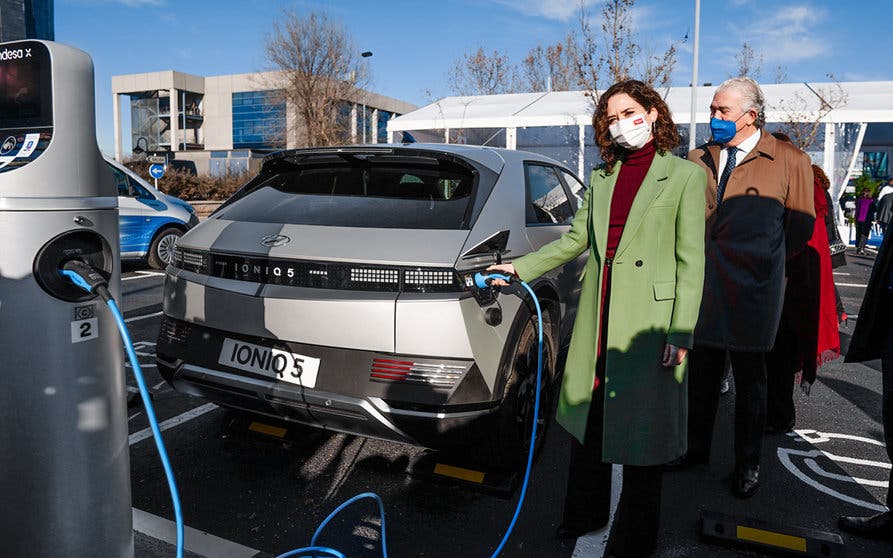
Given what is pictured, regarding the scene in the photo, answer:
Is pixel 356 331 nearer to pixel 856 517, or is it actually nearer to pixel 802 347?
pixel 856 517

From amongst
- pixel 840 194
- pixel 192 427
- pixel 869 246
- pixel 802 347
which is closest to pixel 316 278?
pixel 192 427

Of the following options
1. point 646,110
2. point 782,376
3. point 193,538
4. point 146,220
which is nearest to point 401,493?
point 193,538

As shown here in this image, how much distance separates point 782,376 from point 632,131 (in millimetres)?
2327

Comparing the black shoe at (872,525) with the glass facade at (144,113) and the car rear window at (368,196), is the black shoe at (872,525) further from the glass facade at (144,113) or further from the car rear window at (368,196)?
the glass facade at (144,113)

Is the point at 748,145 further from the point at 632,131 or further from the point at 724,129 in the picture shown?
the point at 632,131

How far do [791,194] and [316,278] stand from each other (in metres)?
2.29

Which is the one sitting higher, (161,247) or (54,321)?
(54,321)

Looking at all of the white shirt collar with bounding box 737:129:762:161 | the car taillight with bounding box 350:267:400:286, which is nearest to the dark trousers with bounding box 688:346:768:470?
the white shirt collar with bounding box 737:129:762:161

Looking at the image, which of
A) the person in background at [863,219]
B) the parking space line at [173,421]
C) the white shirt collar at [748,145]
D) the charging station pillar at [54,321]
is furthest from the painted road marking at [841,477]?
the person in background at [863,219]

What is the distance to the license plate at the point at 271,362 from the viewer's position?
280 centimetres

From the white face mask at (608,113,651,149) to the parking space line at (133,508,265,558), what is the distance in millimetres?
1990

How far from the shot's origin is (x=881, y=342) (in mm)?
3025

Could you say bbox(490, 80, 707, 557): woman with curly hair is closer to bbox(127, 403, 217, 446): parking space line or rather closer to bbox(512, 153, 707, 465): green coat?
bbox(512, 153, 707, 465): green coat

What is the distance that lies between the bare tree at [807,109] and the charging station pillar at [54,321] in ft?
67.1
